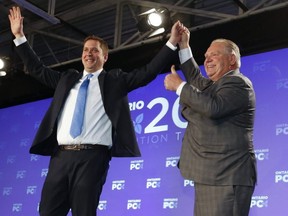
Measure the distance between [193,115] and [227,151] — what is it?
0.25 m

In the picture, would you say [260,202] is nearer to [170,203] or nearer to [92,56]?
[170,203]

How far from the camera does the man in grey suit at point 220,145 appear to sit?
194 centimetres

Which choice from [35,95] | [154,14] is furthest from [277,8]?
[35,95]

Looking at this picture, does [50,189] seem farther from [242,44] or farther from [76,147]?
[242,44]

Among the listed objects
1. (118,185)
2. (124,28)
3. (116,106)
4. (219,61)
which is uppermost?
(124,28)

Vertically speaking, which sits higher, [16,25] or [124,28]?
[124,28]

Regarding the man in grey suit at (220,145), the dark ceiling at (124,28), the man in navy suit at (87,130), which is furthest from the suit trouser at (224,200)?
the dark ceiling at (124,28)

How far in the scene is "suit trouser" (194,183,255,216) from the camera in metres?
Result: 1.91

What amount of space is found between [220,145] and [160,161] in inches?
90.6

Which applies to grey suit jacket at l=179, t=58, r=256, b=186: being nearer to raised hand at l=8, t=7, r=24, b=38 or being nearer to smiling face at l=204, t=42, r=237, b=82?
smiling face at l=204, t=42, r=237, b=82

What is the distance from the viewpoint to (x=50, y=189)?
7.06ft

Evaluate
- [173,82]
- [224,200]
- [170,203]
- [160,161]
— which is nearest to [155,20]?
[160,161]

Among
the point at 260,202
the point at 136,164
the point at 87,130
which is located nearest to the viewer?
the point at 87,130

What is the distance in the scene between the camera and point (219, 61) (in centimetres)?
217
